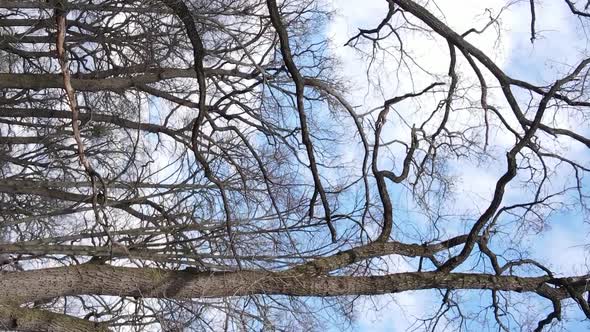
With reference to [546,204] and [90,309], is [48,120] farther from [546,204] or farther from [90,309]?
[546,204]

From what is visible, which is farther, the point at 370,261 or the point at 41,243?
the point at 41,243

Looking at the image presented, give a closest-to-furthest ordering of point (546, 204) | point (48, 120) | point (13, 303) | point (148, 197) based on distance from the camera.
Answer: point (13, 303) < point (546, 204) < point (148, 197) < point (48, 120)

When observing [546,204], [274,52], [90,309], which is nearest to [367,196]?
[546,204]

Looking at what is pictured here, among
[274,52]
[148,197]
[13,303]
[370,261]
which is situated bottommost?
[13,303]

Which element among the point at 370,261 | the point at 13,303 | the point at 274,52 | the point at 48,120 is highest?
the point at 274,52

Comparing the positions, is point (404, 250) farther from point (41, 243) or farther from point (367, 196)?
point (41, 243)

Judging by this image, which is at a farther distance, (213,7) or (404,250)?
(213,7)

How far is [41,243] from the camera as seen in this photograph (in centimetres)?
1034

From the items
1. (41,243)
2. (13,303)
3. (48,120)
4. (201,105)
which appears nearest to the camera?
(13,303)

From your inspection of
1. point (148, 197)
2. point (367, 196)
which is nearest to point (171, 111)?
point (148, 197)

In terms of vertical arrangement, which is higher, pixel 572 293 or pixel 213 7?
pixel 213 7

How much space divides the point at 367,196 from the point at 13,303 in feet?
14.6

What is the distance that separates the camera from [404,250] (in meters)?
8.06

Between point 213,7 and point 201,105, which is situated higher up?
point 213,7
